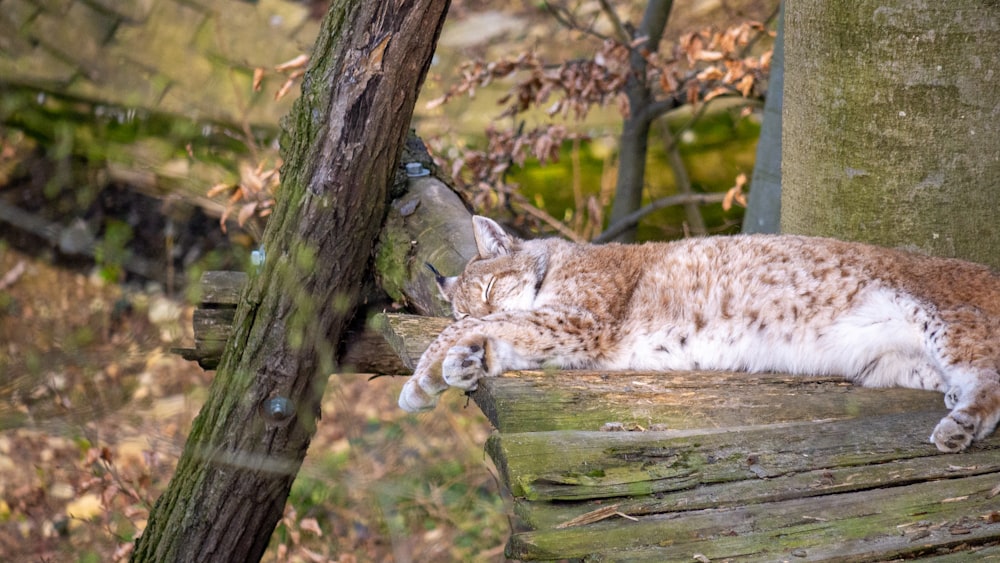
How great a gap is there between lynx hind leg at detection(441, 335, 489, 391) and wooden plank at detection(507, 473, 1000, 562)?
0.83 meters

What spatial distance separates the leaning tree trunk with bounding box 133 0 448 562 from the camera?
12.7 ft

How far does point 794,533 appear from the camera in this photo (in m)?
2.37

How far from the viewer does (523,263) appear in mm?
3852

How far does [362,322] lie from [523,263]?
1041 millimetres

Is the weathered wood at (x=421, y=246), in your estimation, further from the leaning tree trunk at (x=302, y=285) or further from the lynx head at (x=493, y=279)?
the lynx head at (x=493, y=279)

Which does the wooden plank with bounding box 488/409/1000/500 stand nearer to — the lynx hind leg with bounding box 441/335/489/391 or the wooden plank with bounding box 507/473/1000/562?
the wooden plank with bounding box 507/473/1000/562

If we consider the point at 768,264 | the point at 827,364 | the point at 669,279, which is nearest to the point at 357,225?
the point at 669,279

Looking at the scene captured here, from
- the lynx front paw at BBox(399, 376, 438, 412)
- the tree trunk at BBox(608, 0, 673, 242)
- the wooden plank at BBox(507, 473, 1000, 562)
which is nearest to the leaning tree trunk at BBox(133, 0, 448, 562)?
the lynx front paw at BBox(399, 376, 438, 412)

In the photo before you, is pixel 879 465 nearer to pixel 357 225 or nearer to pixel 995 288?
pixel 995 288

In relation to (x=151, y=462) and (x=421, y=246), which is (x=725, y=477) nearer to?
(x=421, y=246)

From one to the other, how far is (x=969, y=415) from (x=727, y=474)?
82cm

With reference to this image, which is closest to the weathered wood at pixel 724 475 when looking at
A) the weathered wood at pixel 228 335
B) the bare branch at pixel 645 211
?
the weathered wood at pixel 228 335

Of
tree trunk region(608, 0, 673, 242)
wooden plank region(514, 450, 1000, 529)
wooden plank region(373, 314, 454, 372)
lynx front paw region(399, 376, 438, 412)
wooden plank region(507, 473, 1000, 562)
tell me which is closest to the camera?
wooden plank region(507, 473, 1000, 562)

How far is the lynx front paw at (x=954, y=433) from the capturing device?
2.76 meters
